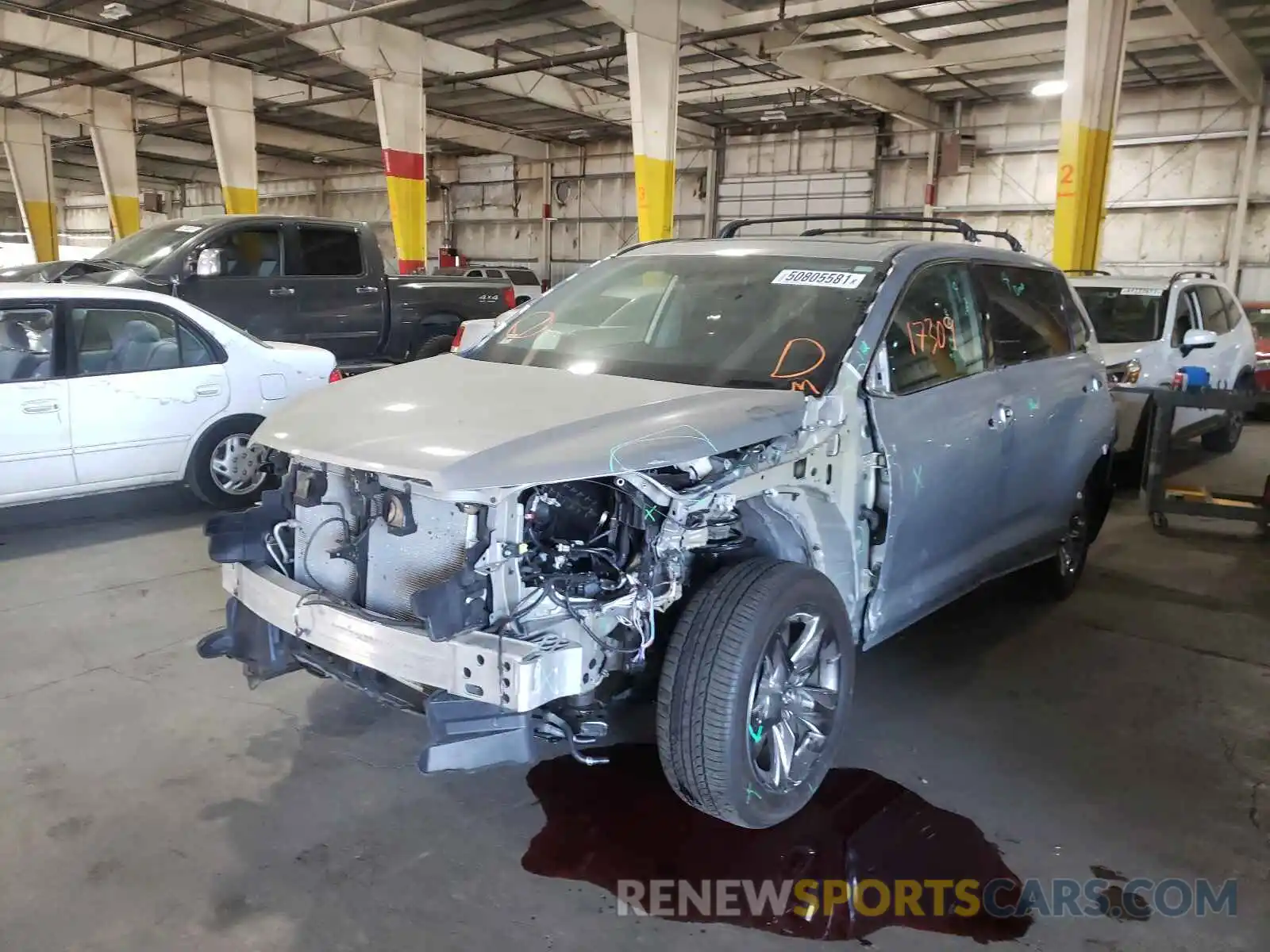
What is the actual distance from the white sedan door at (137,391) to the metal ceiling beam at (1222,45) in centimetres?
1238

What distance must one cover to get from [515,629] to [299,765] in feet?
4.16

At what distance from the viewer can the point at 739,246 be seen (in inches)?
154

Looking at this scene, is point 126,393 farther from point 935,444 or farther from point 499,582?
point 935,444

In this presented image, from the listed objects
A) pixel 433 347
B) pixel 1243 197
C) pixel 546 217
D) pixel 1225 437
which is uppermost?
pixel 1243 197

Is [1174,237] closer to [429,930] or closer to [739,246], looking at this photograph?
[739,246]

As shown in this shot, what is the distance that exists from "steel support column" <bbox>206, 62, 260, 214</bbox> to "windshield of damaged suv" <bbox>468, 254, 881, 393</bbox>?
54.6 feet

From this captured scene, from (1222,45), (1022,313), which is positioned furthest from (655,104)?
(1022,313)

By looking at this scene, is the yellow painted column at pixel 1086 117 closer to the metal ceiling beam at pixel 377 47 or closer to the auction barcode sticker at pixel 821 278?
the auction barcode sticker at pixel 821 278

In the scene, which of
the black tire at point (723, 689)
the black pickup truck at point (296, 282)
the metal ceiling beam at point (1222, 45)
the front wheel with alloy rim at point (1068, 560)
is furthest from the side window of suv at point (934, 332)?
the metal ceiling beam at point (1222, 45)

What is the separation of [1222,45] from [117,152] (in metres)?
22.0

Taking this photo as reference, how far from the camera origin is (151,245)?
910cm

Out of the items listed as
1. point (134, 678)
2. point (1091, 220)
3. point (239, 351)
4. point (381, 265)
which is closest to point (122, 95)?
point (381, 265)

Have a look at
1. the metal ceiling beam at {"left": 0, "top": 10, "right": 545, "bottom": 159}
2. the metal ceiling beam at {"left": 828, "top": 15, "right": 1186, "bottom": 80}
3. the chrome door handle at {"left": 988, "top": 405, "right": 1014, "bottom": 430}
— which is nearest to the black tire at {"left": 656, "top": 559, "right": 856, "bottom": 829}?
the chrome door handle at {"left": 988, "top": 405, "right": 1014, "bottom": 430}

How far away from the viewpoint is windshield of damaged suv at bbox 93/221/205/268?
8852 millimetres
